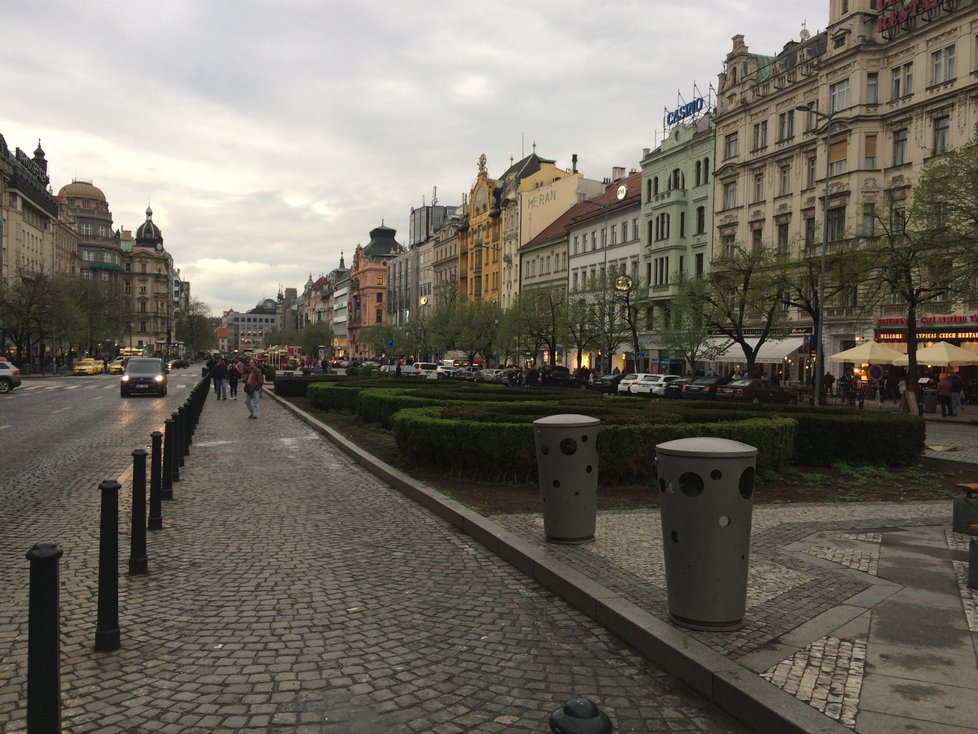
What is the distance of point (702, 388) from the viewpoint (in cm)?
3597

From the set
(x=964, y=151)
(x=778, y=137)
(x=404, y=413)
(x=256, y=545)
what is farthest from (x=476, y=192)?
(x=256, y=545)

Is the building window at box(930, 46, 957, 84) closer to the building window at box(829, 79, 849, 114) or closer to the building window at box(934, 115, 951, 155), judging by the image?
the building window at box(934, 115, 951, 155)

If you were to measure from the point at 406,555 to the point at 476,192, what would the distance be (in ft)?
293

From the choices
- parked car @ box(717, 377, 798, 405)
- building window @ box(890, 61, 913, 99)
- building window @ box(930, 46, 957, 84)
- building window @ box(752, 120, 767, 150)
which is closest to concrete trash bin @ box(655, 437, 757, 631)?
parked car @ box(717, 377, 798, 405)

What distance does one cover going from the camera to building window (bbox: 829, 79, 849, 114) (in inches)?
1554

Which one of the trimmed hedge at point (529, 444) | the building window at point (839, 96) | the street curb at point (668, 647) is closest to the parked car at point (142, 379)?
the trimmed hedge at point (529, 444)

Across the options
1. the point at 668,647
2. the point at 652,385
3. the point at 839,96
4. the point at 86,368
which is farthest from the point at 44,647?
the point at 86,368

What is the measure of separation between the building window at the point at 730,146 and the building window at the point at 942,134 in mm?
14391

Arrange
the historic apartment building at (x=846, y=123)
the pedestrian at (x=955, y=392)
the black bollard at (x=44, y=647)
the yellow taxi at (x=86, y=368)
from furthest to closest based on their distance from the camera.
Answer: the yellow taxi at (x=86, y=368) < the historic apartment building at (x=846, y=123) < the pedestrian at (x=955, y=392) < the black bollard at (x=44, y=647)

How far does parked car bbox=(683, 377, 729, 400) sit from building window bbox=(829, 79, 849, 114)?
52.0 feet

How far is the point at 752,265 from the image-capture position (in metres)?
35.2

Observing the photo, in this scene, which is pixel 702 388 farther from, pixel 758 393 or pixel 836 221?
pixel 836 221

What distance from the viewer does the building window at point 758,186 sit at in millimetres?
45969

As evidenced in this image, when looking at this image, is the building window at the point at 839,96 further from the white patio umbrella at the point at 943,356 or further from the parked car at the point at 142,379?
the parked car at the point at 142,379
